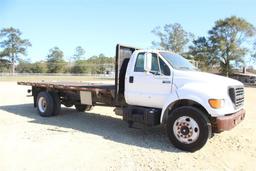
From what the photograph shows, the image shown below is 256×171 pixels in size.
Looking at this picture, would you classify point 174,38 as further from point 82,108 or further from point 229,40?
point 82,108

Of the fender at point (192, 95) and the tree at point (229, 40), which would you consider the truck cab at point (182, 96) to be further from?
the tree at point (229, 40)

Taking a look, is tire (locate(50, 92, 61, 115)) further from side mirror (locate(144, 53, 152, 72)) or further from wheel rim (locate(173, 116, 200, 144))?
wheel rim (locate(173, 116, 200, 144))

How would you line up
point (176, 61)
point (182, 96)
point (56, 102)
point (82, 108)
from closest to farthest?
point (182, 96) → point (176, 61) → point (56, 102) → point (82, 108)

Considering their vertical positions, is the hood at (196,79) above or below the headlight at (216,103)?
above

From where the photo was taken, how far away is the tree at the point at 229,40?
6394cm

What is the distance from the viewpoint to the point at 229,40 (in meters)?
65.2

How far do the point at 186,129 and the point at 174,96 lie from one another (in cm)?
84

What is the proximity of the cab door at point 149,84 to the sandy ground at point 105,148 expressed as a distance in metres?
0.99

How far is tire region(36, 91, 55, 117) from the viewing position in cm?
1157

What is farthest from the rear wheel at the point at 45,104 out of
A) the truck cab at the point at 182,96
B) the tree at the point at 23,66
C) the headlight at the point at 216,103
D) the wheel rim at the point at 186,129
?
the tree at the point at 23,66

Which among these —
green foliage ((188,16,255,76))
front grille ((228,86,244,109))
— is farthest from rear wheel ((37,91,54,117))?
green foliage ((188,16,255,76))

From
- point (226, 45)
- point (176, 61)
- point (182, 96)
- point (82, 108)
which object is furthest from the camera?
point (226, 45)

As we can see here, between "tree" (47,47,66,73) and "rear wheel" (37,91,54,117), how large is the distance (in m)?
106

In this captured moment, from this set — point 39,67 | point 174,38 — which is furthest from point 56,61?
point 174,38
